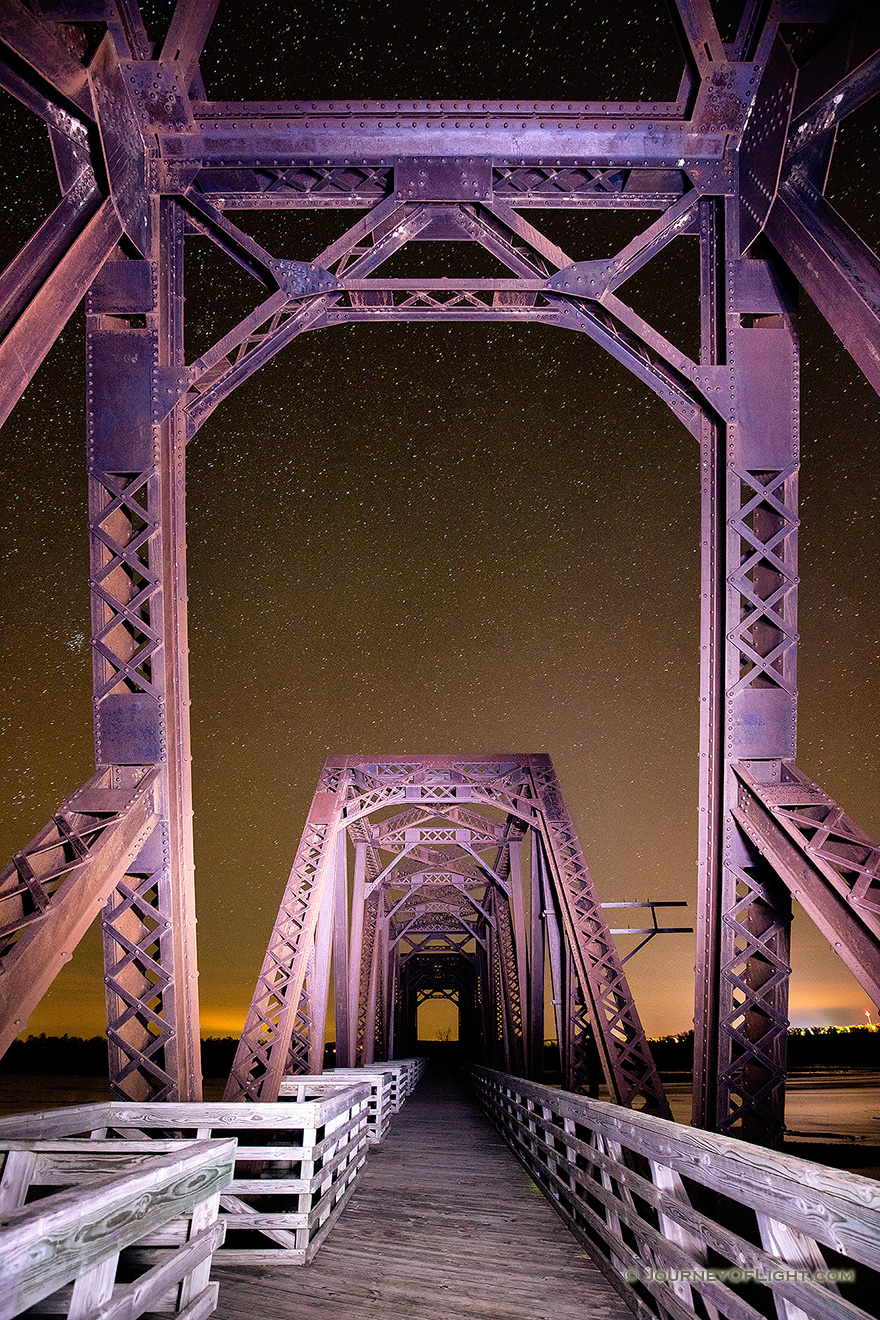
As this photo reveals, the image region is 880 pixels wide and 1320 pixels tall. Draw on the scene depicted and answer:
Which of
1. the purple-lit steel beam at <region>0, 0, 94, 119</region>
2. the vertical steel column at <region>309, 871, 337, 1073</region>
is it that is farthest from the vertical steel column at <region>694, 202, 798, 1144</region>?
the vertical steel column at <region>309, 871, 337, 1073</region>

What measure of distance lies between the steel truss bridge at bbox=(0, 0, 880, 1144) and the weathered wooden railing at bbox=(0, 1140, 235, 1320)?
0.93m

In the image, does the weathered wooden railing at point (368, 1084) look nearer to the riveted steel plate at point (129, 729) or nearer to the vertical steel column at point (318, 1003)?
the vertical steel column at point (318, 1003)

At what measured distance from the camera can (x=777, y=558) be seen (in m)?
5.36

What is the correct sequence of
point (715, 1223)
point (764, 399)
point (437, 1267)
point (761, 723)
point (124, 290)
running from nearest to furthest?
point (715, 1223) < point (437, 1267) < point (761, 723) < point (764, 399) < point (124, 290)

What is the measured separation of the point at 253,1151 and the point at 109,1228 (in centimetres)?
301

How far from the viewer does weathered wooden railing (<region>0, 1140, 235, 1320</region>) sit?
2066mm

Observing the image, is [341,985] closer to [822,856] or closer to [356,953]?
[356,953]

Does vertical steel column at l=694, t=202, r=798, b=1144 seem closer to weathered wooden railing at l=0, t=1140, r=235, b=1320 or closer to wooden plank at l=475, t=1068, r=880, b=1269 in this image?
wooden plank at l=475, t=1068, r=880, b=1269

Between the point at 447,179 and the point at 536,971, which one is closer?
the point at 447,179

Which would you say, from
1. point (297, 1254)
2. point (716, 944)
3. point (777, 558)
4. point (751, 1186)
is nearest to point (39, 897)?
point (297, 1254)

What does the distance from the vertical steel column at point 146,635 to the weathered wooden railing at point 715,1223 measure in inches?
105

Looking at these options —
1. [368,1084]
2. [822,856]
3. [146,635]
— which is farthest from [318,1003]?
[822,856]

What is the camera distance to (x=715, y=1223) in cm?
309

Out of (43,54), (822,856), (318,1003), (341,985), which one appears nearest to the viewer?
(43,54)
